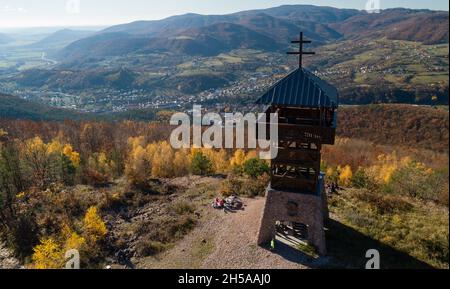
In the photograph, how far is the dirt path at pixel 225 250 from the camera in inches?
887

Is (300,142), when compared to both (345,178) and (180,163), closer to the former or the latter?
(345,178)

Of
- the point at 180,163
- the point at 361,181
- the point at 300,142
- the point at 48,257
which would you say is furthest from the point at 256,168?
the point at 180,163

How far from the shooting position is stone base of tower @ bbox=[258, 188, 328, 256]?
74.3 ft

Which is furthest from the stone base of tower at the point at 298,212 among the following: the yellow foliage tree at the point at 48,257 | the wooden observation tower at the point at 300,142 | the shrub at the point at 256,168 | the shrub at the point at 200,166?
the shrub at the point at 200,166

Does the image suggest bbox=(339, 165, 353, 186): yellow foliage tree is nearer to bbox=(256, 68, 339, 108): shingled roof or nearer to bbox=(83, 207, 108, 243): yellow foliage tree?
bbox=(256, 68, 339, 108): shingled roof

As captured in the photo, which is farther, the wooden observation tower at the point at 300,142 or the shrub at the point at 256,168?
the shrub at the point at 256,168

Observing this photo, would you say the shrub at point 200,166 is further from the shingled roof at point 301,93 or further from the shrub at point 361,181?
the shingled roof at point 301,93

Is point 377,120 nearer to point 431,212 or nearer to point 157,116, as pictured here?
point 431,212

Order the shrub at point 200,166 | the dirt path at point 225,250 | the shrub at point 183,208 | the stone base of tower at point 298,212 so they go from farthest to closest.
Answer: the shrub at point 200,166
the shrub at point 183,208
the stone base of tower at point 298,212
the dirt path at point 225,250

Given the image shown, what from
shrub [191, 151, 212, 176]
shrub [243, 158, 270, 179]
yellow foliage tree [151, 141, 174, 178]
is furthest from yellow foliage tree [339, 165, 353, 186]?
yellow foliage tree [151, 141, 174, 178]

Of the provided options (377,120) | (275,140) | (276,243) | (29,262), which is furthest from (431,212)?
(377,120)

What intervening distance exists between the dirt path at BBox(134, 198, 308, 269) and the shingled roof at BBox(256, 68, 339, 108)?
10202 millimetres

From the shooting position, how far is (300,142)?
22.5 meters

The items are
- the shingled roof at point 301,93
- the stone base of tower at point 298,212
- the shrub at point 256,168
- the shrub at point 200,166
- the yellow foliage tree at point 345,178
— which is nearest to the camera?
the shingled roof at point 301,93
